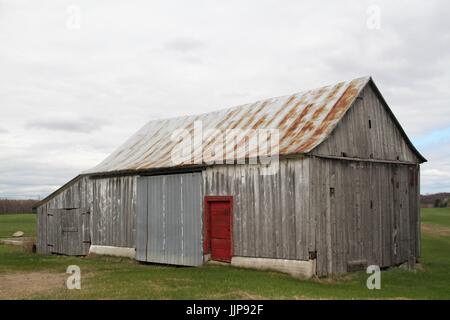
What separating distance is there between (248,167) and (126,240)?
781cm

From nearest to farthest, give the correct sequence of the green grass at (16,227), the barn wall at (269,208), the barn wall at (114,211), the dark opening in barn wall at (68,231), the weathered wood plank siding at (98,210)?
the barn wall at (269,208) → the barn wall at (114,211) → the weathered wood plank siding at (98,210) → the dark opening in barn wall at (68,231) → the green grass at (16,227)

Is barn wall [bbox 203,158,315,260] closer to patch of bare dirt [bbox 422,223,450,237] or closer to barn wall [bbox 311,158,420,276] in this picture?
barn wall [bbox 311,158,420,276]

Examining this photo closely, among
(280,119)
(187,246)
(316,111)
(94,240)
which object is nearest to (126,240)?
(94,240)

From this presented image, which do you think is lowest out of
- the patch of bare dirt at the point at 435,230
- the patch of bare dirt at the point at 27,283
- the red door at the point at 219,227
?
the patch of bare dirt at the point at 435,230

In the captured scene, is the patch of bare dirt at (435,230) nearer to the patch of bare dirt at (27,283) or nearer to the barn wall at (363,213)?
the barn wall at (363,213)

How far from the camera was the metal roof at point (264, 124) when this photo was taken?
18031mm

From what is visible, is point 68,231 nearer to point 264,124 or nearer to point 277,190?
point 264,124

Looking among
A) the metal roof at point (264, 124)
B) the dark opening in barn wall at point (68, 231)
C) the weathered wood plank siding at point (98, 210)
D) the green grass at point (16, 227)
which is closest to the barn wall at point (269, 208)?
the metal roof at point (264, 124)

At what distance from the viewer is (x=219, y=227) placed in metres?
19.5

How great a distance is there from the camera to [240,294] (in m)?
13.0

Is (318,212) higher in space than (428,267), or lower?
higher

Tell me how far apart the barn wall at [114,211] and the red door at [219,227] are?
4716mm

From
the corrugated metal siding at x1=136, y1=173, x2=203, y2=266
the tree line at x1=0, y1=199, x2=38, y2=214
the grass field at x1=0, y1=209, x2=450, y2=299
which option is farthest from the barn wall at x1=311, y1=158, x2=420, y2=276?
the tree line at x1=0, y1=199, x2=38, y2=214
